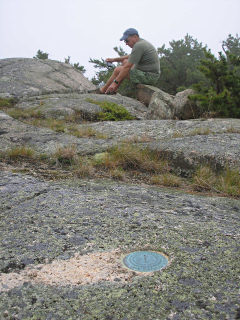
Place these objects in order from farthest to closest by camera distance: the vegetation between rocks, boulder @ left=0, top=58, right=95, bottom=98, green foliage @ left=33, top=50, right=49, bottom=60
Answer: green foliage @ left=33, top=50, right=49, bottom=60 < boulder @ left=0, top=58, right=95, bottom=98 < the vegetation between rocks

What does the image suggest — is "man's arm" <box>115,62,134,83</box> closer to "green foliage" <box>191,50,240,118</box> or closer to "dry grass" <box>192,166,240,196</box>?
"green foliage" <box>191,50,240,118</box>

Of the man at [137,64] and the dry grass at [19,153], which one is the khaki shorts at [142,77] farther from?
the dry grass at [19,153]

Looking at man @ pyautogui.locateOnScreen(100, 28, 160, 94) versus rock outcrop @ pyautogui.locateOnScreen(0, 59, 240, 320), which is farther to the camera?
man @ pyautogui.locateOnScreen(100, 28, 160, 94)

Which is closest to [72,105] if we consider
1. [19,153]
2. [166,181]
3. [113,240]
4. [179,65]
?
[19,153]

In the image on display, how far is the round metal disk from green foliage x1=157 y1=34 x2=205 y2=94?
466 inches

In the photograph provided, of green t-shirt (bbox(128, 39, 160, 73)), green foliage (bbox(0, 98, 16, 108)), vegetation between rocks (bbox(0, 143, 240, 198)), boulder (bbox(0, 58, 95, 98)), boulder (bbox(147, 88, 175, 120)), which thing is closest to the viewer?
vegetation between rocks (bbox(0, 143, 240, 198))

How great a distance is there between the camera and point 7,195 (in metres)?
2.86

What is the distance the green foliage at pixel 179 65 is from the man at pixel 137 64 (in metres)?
4.80

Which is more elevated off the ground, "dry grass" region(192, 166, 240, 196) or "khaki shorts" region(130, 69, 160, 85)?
"khaki shorts" region(130, 69, 160, 85)

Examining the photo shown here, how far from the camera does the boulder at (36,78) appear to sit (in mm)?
8578

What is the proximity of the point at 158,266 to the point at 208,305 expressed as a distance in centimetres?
38

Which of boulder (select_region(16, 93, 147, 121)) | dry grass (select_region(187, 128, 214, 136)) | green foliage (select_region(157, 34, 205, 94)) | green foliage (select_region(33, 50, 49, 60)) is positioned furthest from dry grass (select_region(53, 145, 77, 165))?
green foliage (select_region(33, 50, 49, 60))

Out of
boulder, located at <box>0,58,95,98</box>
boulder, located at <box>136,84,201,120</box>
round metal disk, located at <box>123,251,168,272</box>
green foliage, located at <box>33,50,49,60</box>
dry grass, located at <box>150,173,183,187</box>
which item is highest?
green foliage, located at <box>33,50,49,60</box>

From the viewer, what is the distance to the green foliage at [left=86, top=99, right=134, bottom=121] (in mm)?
6938
